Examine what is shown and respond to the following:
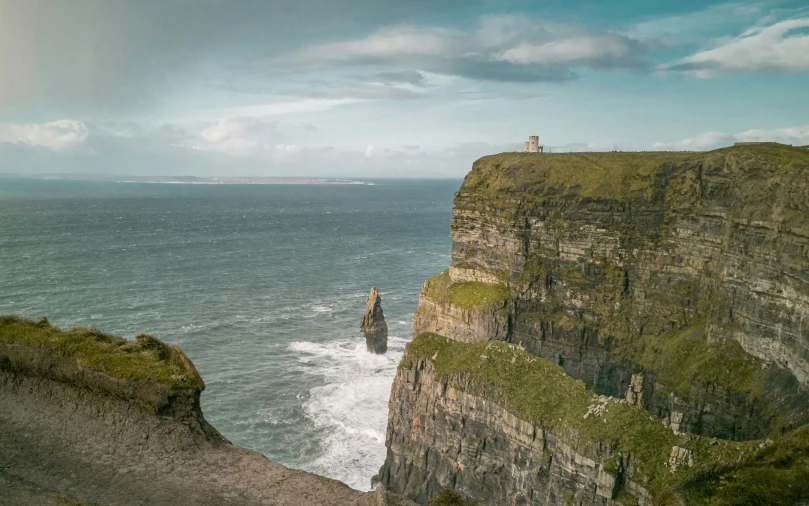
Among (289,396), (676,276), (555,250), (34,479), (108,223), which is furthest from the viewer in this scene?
(108,223)

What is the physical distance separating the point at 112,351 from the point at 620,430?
24.0 meters

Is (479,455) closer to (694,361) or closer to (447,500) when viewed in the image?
(694,361)

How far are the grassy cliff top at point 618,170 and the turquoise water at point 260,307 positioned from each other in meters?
25.6

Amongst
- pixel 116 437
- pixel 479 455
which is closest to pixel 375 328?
pixel 479 455

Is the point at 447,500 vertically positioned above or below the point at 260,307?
above

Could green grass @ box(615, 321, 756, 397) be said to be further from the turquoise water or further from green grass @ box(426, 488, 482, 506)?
green grass @ box(426, 488, 482, 506)

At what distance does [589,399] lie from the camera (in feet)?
106

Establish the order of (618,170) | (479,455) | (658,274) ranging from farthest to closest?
1. (618,170)
2. (658,274)
3. (479,455)

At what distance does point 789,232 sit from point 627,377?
1791 cm

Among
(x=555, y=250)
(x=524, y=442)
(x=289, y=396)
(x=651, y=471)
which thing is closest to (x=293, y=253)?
(x=289, y=396)

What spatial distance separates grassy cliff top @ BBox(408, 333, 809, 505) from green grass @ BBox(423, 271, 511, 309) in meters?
11.5

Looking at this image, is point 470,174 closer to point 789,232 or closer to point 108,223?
point 789,232

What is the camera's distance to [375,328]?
70.6 meters

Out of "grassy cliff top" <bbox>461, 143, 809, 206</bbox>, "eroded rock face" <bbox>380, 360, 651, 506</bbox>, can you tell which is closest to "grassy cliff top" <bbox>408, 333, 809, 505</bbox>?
"eroded rock face" <bbox>380, 360, 651, 506</bbox>
